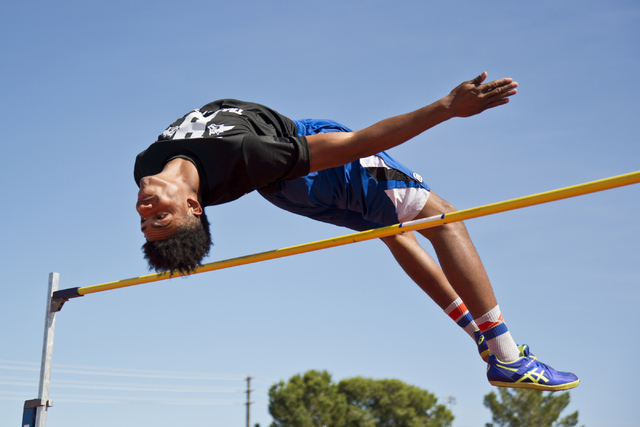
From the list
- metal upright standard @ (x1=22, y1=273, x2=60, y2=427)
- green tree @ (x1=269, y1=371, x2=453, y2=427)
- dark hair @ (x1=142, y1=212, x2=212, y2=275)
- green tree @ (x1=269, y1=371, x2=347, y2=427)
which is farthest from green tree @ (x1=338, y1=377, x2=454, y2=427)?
dark hair @ (x1=142, y1=212, x2=212, y2=275)

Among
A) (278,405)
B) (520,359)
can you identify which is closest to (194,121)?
(520,359)

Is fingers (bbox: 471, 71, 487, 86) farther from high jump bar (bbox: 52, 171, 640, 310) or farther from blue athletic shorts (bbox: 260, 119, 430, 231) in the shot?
blue athletic shorts (bbox: 260, 119, 430, 231)

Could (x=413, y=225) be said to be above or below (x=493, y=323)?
above

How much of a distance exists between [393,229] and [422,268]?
0.74 metres

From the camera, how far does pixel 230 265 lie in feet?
11.5

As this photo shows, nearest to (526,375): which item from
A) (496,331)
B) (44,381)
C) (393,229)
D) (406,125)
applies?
(496,331)

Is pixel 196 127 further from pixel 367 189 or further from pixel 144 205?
pixel 367 189

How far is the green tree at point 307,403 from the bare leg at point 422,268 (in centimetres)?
2681

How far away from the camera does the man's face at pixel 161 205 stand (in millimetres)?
2807

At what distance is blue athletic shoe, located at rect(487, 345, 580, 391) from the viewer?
2975mm

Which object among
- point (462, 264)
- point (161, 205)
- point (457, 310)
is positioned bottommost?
point (457, 310)

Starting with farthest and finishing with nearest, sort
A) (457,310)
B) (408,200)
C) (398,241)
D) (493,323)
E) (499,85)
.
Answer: (398,241) < (457,310) < (408,200) < (493,323) < (499,85)

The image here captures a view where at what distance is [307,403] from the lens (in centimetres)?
2997

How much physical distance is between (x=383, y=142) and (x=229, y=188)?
32.3 inches
